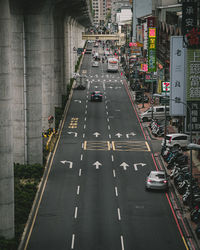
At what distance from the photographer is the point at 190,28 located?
147 feet

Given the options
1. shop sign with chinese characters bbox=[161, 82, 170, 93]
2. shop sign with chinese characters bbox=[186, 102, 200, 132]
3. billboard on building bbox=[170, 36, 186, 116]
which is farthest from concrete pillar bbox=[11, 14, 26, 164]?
shop sign with chinese characters bbox=[161, 82, 170, 93]

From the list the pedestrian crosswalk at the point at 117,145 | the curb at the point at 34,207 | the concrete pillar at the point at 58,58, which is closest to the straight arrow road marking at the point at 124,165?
the pedestrian crosswalk at the point at 117,145

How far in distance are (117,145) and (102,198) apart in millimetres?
20487

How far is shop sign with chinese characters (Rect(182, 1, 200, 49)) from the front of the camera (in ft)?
143

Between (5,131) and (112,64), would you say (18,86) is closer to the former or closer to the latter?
(5,131)

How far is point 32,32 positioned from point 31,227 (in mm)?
20846

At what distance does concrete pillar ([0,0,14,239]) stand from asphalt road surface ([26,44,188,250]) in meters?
2.43

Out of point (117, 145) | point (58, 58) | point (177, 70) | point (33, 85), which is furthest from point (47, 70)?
point (177, 70)

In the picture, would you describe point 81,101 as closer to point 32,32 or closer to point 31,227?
point 32,32

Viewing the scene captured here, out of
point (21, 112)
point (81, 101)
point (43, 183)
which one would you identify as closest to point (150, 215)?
point (43, 183)

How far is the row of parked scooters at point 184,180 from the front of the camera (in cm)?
4031

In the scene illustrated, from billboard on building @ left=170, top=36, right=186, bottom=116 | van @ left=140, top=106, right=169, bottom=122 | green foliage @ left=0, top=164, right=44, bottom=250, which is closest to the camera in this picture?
green foliage @ left=0, top=164, right=44, bottom=250

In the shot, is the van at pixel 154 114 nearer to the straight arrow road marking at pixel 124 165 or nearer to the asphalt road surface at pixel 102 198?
the asphalt road surface at pixel 102 198

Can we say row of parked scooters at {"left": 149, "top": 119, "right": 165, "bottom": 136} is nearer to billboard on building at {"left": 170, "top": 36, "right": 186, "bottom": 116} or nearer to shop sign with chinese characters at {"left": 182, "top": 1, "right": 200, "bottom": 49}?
billboard on building at {"left": 170, "top": 36, "right": 186, "bottom": 116}
